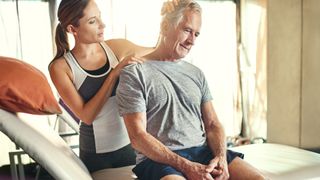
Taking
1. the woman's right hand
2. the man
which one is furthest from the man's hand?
the woman's right hand

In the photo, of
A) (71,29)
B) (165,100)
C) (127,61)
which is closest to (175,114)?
(165,100)

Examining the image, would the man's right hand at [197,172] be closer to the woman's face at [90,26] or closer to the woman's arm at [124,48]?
the woman's arm at [124,48]

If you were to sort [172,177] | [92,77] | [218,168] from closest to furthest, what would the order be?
[172,177]
[218,168]
[92,77]

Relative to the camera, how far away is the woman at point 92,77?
5.14 ft

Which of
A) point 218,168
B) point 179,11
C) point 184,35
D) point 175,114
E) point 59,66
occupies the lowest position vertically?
point 218,168

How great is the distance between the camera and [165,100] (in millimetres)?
1562

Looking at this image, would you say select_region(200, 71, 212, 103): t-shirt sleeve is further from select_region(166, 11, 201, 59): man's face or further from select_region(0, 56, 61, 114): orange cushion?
select_region(0, 56, 61, 114): orange cushion

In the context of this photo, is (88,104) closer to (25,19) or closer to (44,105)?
(44,105)

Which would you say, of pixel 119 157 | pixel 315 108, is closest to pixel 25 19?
pixel 119 157

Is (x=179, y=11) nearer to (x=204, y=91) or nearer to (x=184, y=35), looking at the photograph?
(x=184, y=35)

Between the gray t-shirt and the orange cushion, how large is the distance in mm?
294

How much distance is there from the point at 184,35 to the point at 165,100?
0.96 feet

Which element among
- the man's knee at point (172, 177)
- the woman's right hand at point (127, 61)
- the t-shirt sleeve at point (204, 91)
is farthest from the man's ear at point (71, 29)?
the man's knee at point (172, 177)

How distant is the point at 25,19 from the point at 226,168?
1.19 meters
